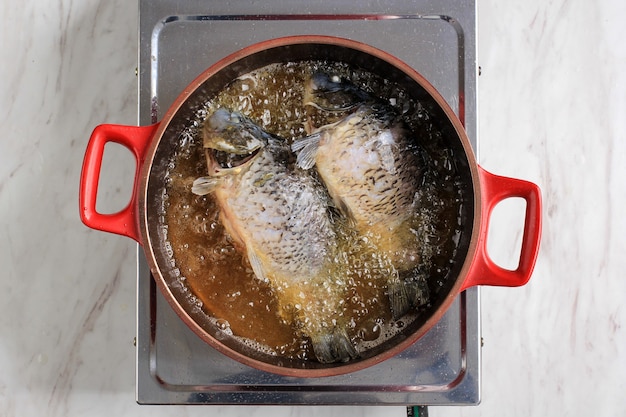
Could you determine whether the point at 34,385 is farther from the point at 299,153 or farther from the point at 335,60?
the point at 335,60

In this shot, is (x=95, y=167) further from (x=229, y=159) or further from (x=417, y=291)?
(x=417, y=291)

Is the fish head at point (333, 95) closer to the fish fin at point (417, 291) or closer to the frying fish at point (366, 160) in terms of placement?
the frying fish at point (366, 160)

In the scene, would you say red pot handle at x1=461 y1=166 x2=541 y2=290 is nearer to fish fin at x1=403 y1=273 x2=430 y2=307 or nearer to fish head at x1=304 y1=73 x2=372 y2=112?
fish fin at x1=403 y1=273 x2=430 y2=307

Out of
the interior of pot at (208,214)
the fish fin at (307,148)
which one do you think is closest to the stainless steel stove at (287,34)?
the interior of pot at (208,214)

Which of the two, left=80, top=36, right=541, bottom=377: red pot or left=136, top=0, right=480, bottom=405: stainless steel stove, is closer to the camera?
left=80, top=36, right=541, bottom=377: red pot

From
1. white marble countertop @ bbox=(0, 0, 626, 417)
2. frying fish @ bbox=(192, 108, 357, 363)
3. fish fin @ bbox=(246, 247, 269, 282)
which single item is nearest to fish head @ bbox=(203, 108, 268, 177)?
frying fish @ bbox=(192, 108, 357, 363)

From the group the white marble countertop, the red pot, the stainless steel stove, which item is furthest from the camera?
the white marble countertop

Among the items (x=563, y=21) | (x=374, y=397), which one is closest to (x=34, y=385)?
(x=374, y=397)
